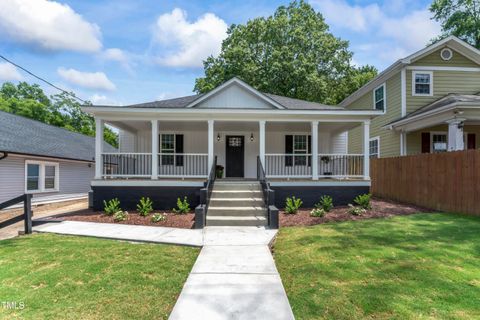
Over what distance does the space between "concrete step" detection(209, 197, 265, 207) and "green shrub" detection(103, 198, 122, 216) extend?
321cm

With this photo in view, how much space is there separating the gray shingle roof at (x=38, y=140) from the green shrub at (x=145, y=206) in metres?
6.83

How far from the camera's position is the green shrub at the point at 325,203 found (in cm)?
923

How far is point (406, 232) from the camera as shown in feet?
21.0

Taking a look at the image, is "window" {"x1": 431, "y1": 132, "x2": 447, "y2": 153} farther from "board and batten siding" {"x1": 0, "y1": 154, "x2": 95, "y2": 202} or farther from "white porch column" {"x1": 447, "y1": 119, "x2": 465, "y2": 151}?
"board and batten siding" {"x1": 0, "y1": 154, "x2": 95, "y2": 202}

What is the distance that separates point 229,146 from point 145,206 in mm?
5349

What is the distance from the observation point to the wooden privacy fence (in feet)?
26.2

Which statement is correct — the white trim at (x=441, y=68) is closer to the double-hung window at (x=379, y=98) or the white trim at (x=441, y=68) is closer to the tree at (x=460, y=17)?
the double-hung window at (x=379, y=98)

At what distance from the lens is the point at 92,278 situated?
406 centimetres

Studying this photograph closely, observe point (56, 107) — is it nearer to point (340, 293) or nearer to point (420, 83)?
point (420, 83)

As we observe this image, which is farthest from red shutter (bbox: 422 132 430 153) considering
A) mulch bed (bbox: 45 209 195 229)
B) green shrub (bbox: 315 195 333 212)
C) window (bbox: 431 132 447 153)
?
mulch bed (bbox: 45 209 195 229)

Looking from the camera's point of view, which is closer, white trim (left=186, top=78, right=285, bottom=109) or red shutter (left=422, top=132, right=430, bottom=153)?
white trim (left=186, top=78, right=285, bottom=109)

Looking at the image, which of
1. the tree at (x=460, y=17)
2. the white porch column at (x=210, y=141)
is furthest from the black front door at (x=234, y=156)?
the tree at (x=460, y=17)

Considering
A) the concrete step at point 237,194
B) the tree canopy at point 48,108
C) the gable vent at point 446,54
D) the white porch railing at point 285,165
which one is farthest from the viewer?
the tree canopy at point 48,108

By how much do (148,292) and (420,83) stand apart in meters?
14.8
